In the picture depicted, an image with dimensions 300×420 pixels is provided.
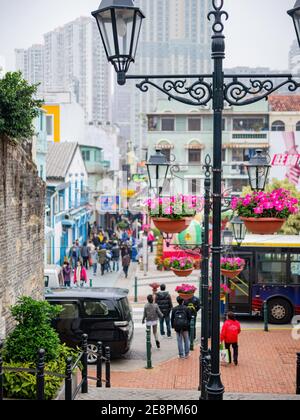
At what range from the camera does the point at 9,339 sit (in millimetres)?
9477

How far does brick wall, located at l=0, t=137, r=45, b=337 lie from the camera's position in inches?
406

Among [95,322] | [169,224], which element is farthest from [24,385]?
[95,322]

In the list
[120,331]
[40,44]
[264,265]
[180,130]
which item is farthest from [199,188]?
[40,44]

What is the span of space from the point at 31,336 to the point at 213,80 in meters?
5.06

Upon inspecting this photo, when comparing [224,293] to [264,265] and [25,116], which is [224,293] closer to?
[264,265]

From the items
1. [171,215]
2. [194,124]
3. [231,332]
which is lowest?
[231,332]

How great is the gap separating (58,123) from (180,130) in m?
9.74

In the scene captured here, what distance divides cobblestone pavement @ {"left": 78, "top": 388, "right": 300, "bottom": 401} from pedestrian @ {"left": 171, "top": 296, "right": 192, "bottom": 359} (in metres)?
3.76

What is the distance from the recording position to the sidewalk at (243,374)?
12.2 meters

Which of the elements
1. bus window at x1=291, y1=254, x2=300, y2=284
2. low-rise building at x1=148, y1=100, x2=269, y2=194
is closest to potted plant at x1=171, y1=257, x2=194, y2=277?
bus window at x1=291, y1=254, x2=300, y2=284

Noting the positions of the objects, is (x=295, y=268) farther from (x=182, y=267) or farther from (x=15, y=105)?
(x=15, y=105)

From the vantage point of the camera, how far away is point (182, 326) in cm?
1425

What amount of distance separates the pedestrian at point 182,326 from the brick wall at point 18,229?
10.1ft
